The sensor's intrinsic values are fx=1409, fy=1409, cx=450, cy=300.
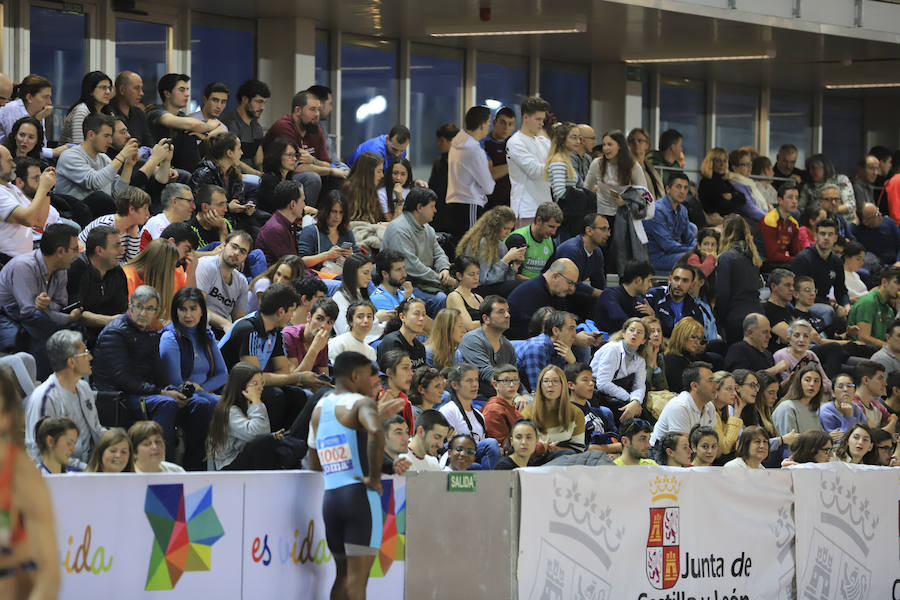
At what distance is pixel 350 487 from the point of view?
8234mm

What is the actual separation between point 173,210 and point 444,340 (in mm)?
2666

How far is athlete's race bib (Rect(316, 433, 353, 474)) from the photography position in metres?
8.23

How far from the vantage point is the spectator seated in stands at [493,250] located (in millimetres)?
14820

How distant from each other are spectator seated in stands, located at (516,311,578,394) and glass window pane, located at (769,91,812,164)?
13721 millimetres

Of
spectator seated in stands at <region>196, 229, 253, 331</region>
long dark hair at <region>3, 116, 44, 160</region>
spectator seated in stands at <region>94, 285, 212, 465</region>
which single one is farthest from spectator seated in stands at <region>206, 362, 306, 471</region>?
long dark hair at <region>3, 116, 44, 160</region>

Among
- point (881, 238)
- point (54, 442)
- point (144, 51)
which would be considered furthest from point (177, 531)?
point (881, 238)

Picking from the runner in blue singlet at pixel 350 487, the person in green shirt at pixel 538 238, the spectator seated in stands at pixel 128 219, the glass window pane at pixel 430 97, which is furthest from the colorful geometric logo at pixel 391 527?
the glass window pane at pixel 430 97

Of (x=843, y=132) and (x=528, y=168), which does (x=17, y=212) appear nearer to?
(x=528, y=168)

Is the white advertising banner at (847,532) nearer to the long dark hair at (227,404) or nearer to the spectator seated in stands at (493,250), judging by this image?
the long dark hair at (227,404)

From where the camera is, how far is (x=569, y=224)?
54.0ft

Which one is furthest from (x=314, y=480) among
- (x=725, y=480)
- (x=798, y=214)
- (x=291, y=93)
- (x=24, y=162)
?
(x=798, y=214)

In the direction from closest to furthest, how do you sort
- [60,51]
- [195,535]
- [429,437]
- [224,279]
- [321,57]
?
1. [195,535]
2. [429,437]
3. [224,279]
4. [60,51]
5. [321,57]

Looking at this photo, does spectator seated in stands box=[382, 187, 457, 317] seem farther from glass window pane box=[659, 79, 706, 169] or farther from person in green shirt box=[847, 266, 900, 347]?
glass window pane box=[659, 79, 706, 169]

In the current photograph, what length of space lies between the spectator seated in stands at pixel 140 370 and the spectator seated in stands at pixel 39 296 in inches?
23.9
